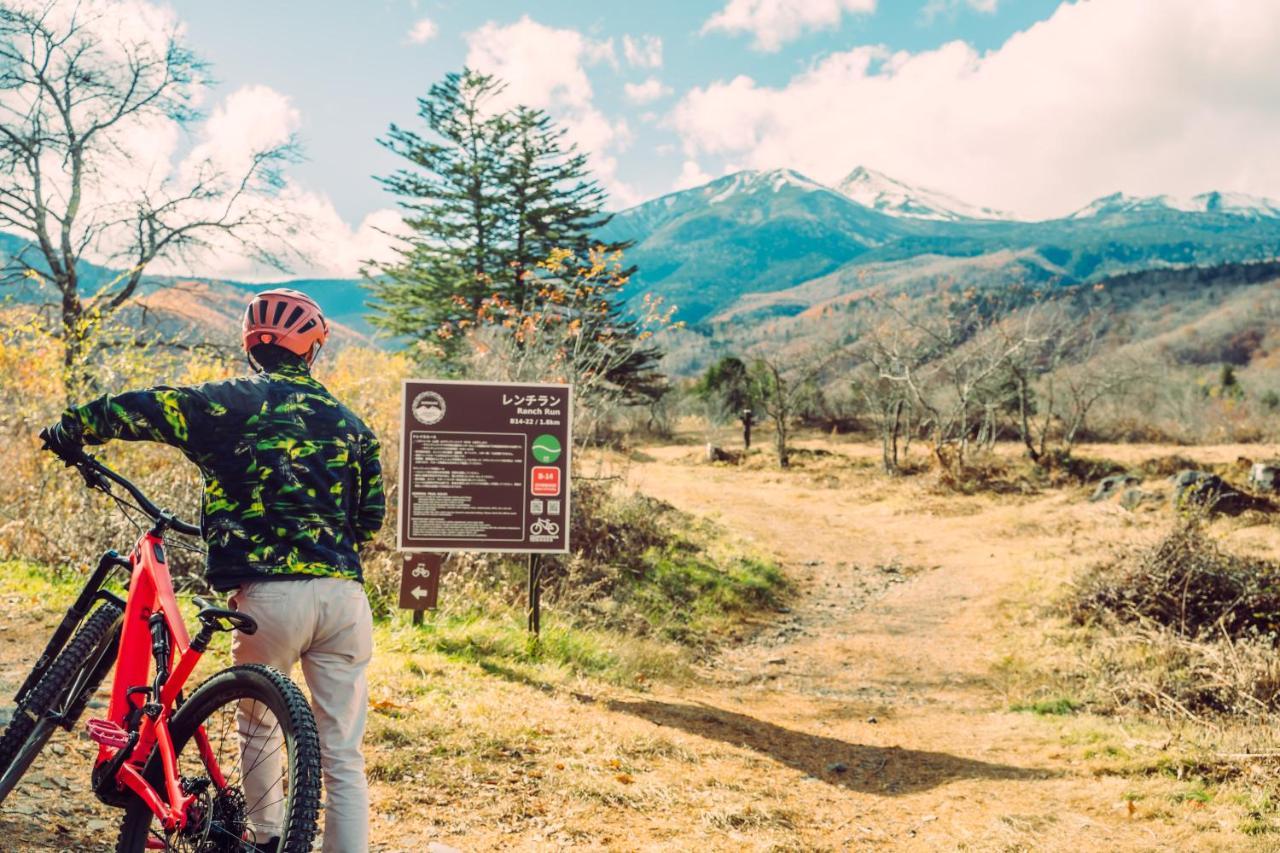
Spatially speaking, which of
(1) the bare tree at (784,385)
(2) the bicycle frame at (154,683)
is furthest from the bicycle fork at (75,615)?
(1) the bare tree at (784,385)

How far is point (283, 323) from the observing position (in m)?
2.97

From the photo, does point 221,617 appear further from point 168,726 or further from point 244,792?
point 244,792

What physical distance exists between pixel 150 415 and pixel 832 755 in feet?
16.5

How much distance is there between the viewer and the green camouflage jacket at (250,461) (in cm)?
268

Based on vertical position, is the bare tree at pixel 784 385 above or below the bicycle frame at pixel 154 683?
above

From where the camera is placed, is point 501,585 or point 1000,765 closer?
point 1000,765

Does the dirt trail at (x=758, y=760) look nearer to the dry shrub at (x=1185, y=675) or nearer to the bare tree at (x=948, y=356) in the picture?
the dry shrub at (x=1185, y=675)

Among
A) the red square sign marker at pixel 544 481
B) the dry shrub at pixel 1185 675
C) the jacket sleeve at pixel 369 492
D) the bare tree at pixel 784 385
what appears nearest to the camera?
the jacket sleeve at pixel 369 492

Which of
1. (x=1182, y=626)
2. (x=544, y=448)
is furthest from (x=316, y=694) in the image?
(x=1182, y=626)

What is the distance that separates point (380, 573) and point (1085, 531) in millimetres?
12416

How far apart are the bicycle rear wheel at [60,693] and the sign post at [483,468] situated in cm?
340

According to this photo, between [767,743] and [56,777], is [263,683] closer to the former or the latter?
[56,777]

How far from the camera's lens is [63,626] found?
3145mm

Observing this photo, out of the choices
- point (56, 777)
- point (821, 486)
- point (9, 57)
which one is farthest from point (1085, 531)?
point (9, 57)
